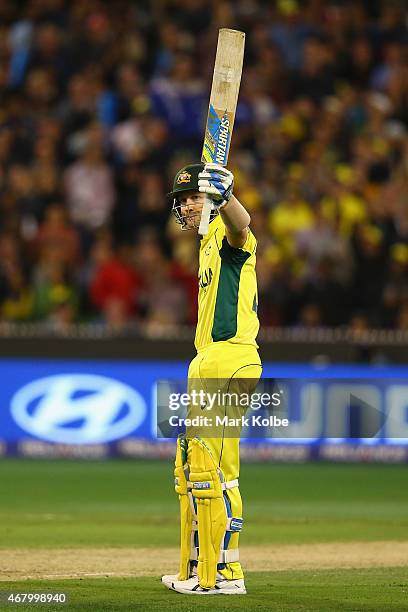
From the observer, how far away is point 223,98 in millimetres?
7289

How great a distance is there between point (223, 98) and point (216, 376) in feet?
4.95

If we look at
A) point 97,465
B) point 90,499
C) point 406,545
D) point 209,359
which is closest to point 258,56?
point 97,465

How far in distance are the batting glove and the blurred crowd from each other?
27.1 feet

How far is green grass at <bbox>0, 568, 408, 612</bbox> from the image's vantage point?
6699 mm

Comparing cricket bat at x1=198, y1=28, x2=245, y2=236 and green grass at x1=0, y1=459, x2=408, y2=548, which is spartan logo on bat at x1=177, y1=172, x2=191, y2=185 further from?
green grass at x1=0, y1=459, x2=408, y2=548

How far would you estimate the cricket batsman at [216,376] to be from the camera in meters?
7.09

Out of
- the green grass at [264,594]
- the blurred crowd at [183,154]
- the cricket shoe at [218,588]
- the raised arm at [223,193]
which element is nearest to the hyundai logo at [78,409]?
the blurred crowd at [183,154]

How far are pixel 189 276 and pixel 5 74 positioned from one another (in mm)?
5220

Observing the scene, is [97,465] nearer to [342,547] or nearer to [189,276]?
[189,276]

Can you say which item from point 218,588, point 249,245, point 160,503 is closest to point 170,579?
point 218,588

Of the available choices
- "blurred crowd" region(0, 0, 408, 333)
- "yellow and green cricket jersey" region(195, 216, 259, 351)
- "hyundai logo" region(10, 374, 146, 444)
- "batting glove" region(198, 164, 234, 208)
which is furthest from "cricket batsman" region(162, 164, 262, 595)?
"blurred crowd" region(0, 0, 408, 333)

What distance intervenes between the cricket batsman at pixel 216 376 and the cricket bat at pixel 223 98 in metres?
A: 0.21

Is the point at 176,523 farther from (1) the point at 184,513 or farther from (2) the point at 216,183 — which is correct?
(2) the point at 216,183

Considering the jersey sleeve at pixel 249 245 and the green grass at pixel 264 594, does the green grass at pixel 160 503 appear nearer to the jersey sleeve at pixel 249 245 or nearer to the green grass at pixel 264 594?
the green grass at pixel 264 594
